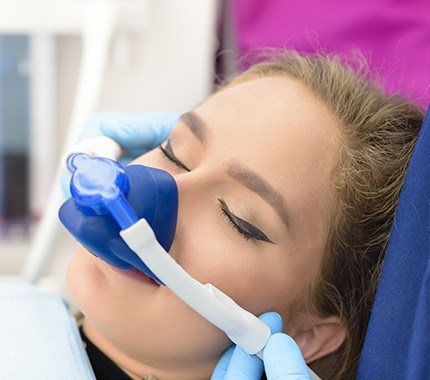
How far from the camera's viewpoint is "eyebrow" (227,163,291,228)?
3.40 ft

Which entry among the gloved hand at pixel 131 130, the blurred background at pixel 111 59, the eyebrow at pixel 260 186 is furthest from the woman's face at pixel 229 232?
the blurred background at pixel 111 59

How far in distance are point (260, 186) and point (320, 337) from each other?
0.89ft

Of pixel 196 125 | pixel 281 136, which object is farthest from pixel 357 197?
pixel 196 125

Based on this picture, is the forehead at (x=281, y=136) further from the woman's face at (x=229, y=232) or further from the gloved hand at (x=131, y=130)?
the gloved hand at (x=131, y=130)

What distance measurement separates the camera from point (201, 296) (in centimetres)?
95

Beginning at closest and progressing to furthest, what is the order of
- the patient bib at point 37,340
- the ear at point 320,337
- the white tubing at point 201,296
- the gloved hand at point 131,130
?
the white tubing at point 201,296 < the patient bib at point 37,340 < the ear at point 320,337 < the gloved hand at point 131,130

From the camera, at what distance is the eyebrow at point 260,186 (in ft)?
3.40

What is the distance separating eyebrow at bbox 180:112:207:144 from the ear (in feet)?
1.06

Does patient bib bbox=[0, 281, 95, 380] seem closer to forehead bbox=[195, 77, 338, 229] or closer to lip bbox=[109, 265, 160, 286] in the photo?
lip bbox=[109, 265, 160, 286]

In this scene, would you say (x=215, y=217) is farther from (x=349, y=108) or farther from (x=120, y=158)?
(x=120, y=158)

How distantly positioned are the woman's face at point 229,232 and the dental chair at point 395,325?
8cm

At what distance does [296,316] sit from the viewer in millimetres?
1138

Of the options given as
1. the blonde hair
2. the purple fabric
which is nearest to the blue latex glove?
the blonde hair

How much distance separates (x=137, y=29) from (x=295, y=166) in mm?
628
